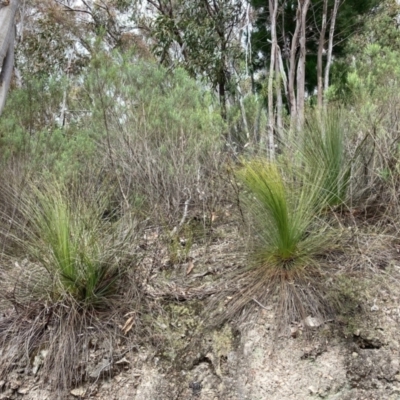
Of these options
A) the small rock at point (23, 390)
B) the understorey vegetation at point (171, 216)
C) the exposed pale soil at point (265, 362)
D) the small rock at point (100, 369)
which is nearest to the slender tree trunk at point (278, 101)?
the understorey vegetation at point (171, 216)

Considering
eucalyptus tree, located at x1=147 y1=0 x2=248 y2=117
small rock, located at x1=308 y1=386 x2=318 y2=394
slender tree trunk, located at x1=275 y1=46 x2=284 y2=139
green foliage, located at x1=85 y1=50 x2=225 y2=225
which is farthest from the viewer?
eucalyptus tree, located at x1=147 y1=0 x2=248 y2=117

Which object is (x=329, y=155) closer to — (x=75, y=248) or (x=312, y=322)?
(x=312, y=322)

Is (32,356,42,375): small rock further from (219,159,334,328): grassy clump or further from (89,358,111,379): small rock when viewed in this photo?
(219,159,334,328): grassy clump

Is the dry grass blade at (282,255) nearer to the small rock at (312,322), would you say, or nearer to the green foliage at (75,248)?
the small rock at (312,322)

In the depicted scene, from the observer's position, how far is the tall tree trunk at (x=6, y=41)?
3.17 m

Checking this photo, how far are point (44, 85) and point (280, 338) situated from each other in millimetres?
4020

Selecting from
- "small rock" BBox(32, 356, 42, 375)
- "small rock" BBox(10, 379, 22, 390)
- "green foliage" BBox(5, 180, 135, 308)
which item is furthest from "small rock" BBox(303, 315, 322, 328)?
"small rock" BBox(10, 379, 22, 390)

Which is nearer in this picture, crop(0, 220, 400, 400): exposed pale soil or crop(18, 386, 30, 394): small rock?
crop(0, 220, 400, 400): exposed pale soil

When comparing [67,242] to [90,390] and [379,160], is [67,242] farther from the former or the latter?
[379,160]

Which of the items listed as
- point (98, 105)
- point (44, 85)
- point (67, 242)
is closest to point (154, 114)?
point (98, 105)

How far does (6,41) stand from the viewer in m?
3.24

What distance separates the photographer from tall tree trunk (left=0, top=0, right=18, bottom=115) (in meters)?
3.17

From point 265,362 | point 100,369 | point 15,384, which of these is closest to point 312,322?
point 265,362

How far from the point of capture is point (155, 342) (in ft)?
7.64
